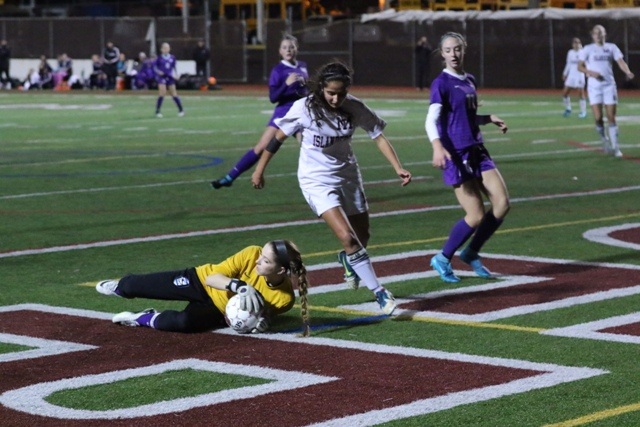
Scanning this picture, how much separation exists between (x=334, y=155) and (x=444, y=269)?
1670 millimetres

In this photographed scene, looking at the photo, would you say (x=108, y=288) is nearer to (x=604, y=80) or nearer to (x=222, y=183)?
(x=222, y=183)

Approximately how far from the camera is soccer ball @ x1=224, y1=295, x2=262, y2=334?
8984 mm

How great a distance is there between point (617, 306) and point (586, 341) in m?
1.32

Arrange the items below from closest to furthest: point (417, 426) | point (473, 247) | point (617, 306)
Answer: point (417, 426) → point (617, 306) → point (473, 247)

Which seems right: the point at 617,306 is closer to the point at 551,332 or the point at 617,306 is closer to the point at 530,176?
the point at 551,332

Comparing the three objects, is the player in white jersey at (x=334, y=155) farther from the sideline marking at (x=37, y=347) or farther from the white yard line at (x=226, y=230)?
the white yard line at (x=226, y=230)

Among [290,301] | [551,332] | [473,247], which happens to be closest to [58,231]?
[473,247]

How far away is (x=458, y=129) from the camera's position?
11.3 m

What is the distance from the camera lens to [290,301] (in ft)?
30.4

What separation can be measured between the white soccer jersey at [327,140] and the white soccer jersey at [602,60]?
44.9ft

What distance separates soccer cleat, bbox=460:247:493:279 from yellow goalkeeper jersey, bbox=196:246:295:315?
2.62 m

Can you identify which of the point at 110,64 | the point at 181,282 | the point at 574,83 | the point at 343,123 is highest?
the point at 110,64

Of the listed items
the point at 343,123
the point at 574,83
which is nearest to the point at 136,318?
the point at 343,123

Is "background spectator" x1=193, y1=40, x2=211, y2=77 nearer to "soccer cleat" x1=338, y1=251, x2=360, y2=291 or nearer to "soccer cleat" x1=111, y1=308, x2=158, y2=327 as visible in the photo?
"soccer cleat" x1=338, y1=251, x2=360, y2=291
